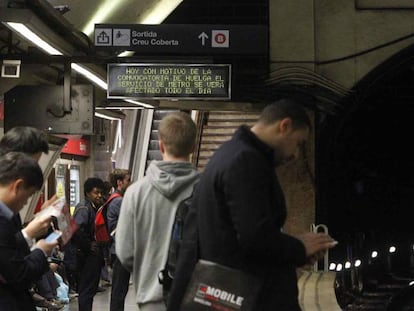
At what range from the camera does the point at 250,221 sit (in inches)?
128

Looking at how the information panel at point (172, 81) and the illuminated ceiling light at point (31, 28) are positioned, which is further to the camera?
the information panel at point (172, 81)

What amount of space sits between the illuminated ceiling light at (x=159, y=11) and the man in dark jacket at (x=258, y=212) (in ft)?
30.4

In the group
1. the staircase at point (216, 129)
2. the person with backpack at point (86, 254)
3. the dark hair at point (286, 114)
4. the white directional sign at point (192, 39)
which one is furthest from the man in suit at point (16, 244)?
the staircase at point (216, 129)

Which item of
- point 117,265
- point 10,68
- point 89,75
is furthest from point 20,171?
point 89,75

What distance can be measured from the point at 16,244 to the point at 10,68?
567 cm

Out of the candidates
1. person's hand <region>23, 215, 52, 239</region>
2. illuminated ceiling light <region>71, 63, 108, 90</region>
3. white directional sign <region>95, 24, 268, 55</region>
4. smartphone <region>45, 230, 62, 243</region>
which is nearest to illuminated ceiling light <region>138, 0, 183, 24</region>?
illuminated ceiling light <region>71, 63, 108, 90</region>

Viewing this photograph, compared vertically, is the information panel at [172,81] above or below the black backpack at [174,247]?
Answer: above

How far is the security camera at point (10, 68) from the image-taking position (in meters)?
9.06

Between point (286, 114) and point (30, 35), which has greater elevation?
point (30, 35)

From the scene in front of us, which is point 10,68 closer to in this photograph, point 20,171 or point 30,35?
point 30,35

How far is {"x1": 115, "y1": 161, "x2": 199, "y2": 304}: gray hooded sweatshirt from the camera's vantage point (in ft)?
13.6

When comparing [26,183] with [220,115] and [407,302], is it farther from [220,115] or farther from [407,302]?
[220,115]

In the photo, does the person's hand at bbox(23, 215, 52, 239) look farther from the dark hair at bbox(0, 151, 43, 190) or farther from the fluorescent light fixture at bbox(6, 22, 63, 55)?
the fluorescent light fixture at bbox(6, 22, 63, 55)

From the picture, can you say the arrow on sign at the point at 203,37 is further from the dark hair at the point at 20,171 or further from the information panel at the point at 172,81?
the dark hair at the point at 20,171
